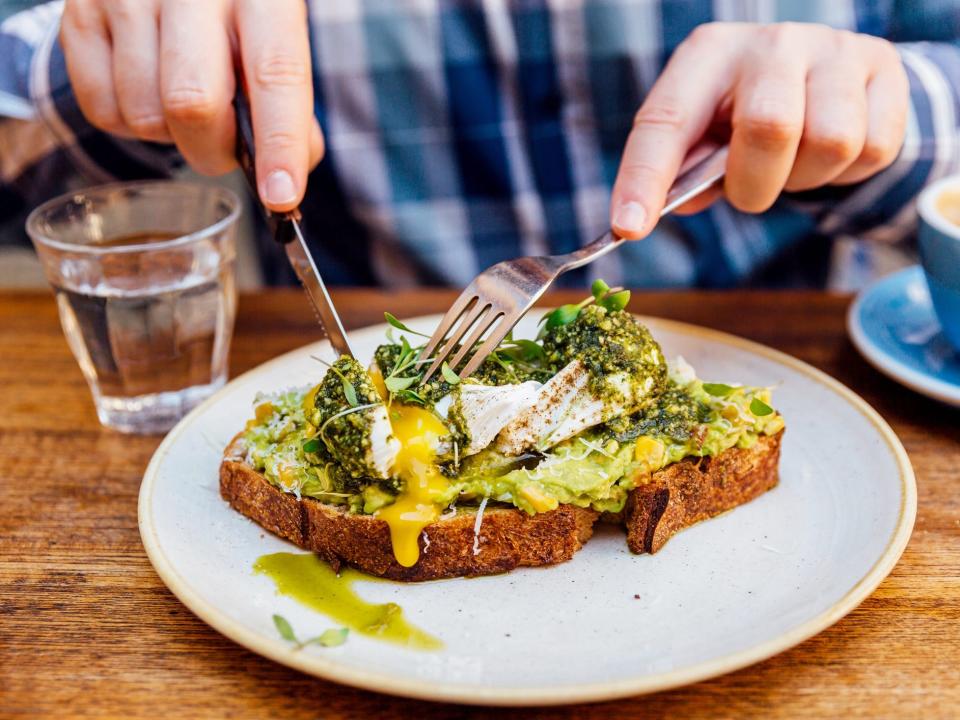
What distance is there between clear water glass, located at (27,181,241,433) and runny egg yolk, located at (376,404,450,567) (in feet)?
3.40

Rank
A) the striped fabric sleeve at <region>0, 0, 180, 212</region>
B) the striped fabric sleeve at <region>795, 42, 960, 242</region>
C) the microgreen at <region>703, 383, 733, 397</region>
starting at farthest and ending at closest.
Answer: the striped fabric sleeve at <region>0, 0, 180, 212</region> < the striped fabric sleeve at <region>795, 42, 960, 242</region> < the microgreen at <region>703, 383, 733, 397</region>

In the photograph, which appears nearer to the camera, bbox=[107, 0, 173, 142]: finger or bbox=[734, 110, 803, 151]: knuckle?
bbox=[734, 110, 803, 151]: knuckle

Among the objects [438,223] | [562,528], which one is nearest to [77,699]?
[562,528]

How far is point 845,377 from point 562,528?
4.46 ft

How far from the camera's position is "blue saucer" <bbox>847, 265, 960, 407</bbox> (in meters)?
2.55

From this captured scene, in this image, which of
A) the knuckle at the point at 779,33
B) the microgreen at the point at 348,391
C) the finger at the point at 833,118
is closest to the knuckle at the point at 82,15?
the microgreen at the point at 348,391

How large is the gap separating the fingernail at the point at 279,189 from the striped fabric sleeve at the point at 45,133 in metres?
1.65

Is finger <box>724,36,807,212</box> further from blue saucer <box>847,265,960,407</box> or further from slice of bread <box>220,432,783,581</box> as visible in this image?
slice of bread <box>220,432,783,581</box>

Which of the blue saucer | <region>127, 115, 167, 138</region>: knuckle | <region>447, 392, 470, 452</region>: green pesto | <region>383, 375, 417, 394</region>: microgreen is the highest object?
<region>127, 115, 167, 138</region>: knuckle

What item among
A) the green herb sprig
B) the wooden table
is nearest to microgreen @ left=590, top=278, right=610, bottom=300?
the green herb sprig

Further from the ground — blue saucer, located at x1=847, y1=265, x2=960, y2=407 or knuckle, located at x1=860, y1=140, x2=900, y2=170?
knuckle, located at x1=860, y1=140, x2=900, y2=170

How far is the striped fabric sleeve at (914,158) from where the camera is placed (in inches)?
137

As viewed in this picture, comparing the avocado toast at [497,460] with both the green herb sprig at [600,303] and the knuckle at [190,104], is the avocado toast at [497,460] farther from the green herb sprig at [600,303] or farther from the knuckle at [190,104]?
the knuckle at [190,104]

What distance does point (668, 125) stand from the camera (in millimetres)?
2570
